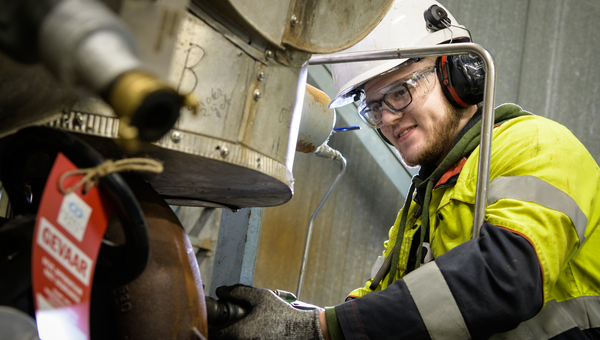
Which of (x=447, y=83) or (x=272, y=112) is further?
(x=447, y=83)

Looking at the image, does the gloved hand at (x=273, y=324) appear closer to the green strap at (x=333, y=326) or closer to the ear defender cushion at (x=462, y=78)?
the green strap at (x=333, y=326)

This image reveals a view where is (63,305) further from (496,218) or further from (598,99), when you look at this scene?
A: (598,99)

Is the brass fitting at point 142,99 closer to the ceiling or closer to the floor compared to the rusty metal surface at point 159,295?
closer to the ceiling

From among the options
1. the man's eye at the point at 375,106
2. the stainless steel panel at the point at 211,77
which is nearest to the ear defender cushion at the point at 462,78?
the man's eye at the point at 375,106

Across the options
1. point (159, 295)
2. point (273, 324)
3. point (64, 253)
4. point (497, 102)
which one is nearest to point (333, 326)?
point (273, 324)

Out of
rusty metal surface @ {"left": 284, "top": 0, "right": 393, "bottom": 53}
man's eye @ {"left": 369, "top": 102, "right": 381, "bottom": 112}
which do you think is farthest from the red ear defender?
rusty metal surface @ {"left": 284, "top": 0, "right": 393, "bottom": 53}

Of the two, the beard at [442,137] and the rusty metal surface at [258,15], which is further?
the beard at [442,137]

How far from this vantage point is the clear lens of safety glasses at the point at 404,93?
160cm

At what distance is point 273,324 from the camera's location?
107 cm

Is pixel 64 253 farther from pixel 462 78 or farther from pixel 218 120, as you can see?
pixel 462 78

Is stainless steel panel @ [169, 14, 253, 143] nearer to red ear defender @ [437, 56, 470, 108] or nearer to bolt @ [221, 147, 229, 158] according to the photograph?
bolt @ [221, 147, 229, 158]

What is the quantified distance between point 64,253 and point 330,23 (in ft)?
1.75

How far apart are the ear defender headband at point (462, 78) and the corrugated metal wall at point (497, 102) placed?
1.82 meters

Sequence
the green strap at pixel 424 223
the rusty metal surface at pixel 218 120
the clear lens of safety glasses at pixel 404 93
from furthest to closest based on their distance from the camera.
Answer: the clear lens of safety glasses at pixel 404 93 → the green strap at pixel 424 223 → the rusty metal surface at pixel 218 120
